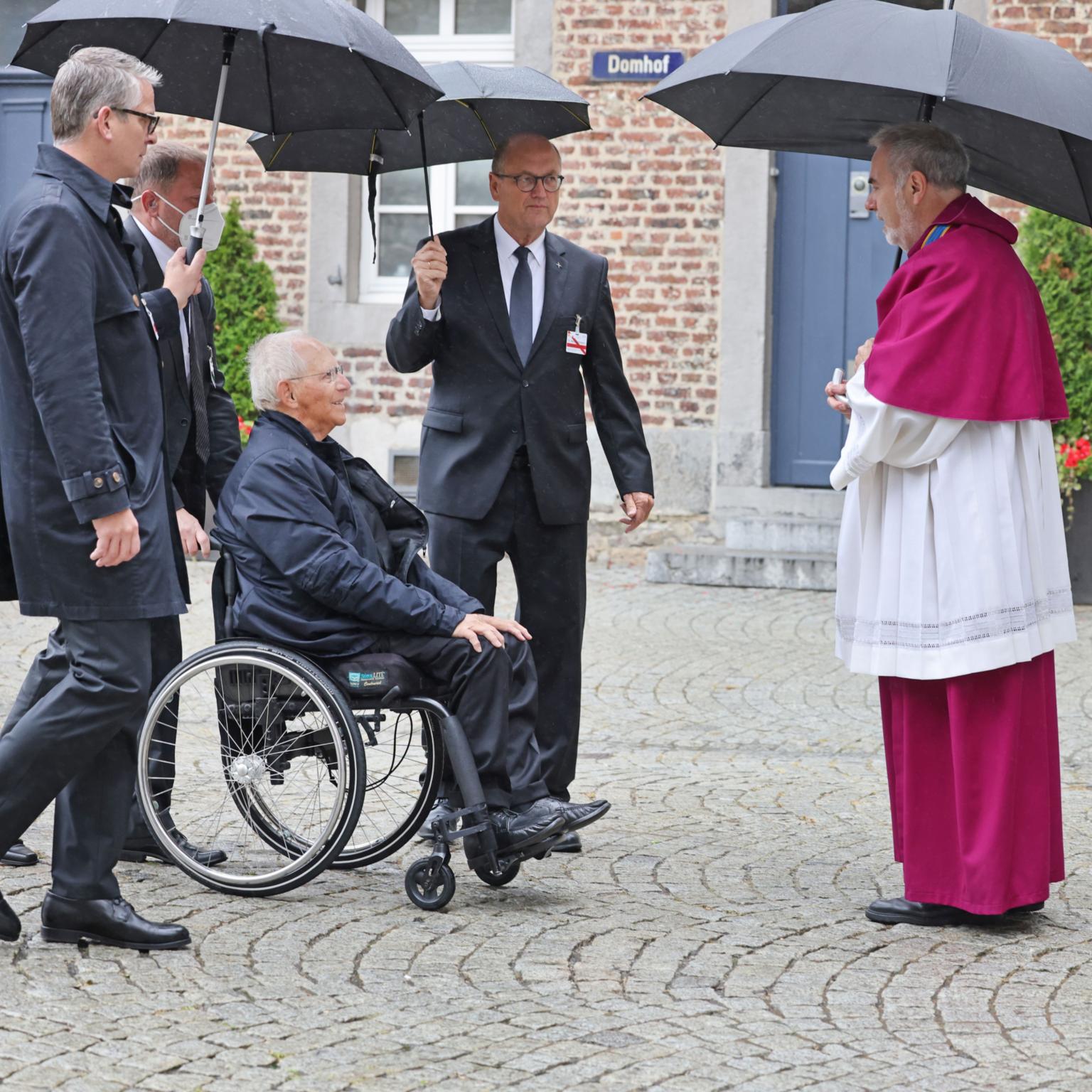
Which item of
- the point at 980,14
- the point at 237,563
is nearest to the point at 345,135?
the point at 237,563

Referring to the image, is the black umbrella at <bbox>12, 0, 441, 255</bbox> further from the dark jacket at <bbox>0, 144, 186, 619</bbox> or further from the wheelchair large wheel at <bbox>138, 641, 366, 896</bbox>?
the wheelchair large wheel at <bbox>138, 641, 366, 896</bbox>

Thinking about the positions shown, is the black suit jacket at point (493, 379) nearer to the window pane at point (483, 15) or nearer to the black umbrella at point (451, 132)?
the black umbrella at point (451, 132)

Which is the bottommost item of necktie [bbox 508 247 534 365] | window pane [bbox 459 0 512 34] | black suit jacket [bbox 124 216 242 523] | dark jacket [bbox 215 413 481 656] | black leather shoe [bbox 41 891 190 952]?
black leather shoe [bbox 41 891 190 952]

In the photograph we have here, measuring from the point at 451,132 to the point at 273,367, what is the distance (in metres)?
1.33

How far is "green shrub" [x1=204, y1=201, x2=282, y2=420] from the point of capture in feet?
36.3

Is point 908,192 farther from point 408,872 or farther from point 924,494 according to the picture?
point 408,872

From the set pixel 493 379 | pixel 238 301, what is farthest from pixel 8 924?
pixel 238 301

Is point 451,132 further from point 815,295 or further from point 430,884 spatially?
point 815,295

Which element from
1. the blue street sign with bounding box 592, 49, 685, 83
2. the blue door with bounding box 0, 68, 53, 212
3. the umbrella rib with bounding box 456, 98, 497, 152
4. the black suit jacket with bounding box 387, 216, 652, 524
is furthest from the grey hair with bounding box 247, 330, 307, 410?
the blue door with bounding box 0, 68, 53, 212

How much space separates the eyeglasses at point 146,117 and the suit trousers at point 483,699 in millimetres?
1391

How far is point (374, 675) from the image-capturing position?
4.35 m

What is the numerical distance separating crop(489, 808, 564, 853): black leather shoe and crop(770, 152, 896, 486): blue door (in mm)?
6602

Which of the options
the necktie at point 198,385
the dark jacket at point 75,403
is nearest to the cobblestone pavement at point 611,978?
the dark jacket at point 75,403

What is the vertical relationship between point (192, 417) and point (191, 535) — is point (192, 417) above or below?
above
